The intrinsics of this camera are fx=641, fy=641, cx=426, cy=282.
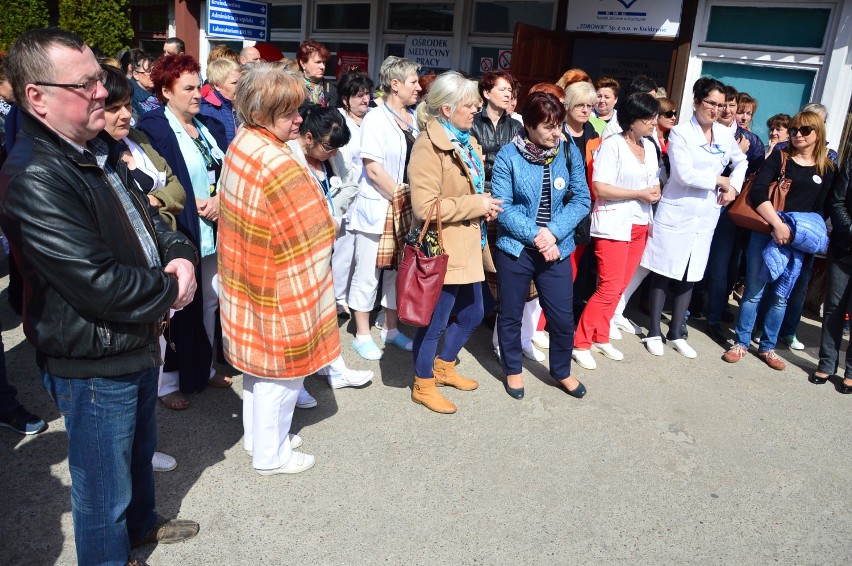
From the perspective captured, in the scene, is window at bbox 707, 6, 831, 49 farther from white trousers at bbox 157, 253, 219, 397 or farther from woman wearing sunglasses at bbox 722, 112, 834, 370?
white trousers at bbox 157, 253, 219, 397

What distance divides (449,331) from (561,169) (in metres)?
1.17

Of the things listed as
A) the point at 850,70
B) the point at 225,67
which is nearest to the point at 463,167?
the point at 225,67

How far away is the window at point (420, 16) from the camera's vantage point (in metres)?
9.66

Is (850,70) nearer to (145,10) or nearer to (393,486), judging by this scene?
(393,486)

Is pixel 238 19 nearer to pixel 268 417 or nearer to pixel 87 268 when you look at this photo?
pixel 268 417

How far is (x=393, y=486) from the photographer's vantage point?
3.05 meters

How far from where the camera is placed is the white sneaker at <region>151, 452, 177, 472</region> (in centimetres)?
301

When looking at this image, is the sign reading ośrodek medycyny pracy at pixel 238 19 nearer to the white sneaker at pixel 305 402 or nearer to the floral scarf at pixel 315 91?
the floral scarf at pixel 315 91

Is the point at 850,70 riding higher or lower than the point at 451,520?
higher

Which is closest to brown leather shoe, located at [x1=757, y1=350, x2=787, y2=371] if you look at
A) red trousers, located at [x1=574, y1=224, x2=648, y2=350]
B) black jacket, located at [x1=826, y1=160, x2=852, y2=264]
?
black jacket, located at [x1=826, y1=160, x2=852, y2=264]

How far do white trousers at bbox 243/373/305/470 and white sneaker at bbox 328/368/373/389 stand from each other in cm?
88

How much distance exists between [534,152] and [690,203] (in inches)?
66.6

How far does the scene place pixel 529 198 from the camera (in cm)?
365

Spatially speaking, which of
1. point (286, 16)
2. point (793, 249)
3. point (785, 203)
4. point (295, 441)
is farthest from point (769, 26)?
point (286, 16)
